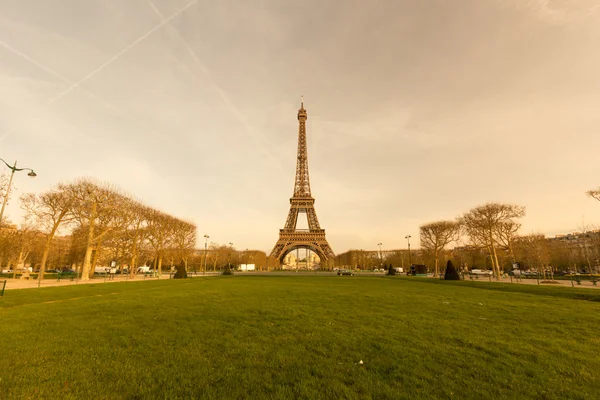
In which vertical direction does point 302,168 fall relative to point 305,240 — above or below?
above

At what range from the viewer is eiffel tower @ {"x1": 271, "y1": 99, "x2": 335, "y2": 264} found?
80.6 meters

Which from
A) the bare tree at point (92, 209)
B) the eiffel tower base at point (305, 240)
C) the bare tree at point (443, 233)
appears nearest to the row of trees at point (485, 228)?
the bare tree at point (443, 233)

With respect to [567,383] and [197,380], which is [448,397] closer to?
[567,383]

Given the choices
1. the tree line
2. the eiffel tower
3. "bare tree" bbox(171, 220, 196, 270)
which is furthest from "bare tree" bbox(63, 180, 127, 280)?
the tree line

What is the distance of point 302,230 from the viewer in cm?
8462

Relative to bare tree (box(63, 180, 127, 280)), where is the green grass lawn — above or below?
below

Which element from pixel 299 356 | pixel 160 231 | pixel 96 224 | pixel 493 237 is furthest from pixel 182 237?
pixel 493 237

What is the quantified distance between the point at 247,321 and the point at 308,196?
7611 cm

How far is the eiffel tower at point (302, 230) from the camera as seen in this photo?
80.6 m

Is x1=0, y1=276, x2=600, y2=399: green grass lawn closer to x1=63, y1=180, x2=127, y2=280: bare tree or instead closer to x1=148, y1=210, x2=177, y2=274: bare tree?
x1=63, y1=180, x2=127, y2=280: bare tree

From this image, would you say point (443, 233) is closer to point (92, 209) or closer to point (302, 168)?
point (302, 168)

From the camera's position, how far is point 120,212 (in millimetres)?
39781

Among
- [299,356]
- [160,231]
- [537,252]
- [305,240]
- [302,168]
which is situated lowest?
[299,356]

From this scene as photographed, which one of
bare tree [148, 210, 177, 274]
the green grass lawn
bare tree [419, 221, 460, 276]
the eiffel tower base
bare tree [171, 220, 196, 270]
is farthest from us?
the eiffel tower base
